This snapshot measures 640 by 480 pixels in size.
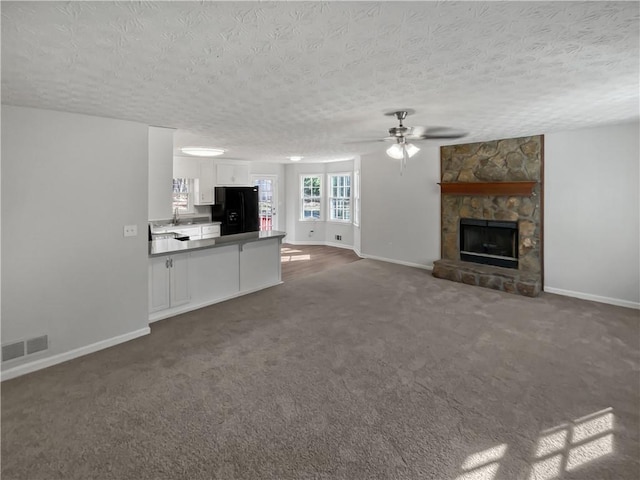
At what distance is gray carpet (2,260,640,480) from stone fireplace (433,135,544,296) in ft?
4.16

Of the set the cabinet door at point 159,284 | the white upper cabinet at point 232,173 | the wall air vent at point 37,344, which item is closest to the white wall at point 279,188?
the white upper cabinet at point 232,173

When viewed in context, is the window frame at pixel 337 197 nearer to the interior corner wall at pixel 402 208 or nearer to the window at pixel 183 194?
the interior corner wall at pixel 402 208

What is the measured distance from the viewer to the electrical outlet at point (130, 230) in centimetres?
354

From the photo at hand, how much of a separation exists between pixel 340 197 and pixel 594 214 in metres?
5.75

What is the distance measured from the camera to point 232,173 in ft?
27.2

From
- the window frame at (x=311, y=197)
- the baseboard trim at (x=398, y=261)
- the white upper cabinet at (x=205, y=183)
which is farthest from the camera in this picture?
the window frame at (x=311, y=197)

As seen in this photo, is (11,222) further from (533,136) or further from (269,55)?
(533,136)

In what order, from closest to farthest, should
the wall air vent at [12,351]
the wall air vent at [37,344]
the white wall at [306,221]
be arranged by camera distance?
the wall air vent at [12,351] < the wall air vent at [37,344] < the white wall at [306,221]

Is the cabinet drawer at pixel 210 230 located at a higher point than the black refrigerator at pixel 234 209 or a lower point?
lower

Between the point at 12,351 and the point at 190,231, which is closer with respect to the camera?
the point at 12,351

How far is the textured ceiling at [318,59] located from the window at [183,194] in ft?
14.2

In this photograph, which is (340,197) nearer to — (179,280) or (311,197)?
(311,197)

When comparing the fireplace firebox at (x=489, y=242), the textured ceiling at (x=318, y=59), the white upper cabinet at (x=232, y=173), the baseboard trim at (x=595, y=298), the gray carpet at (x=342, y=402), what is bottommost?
the gray carpet at (x=342, y=402)

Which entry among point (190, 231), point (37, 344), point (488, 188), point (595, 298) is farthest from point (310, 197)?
point (37, 344)
